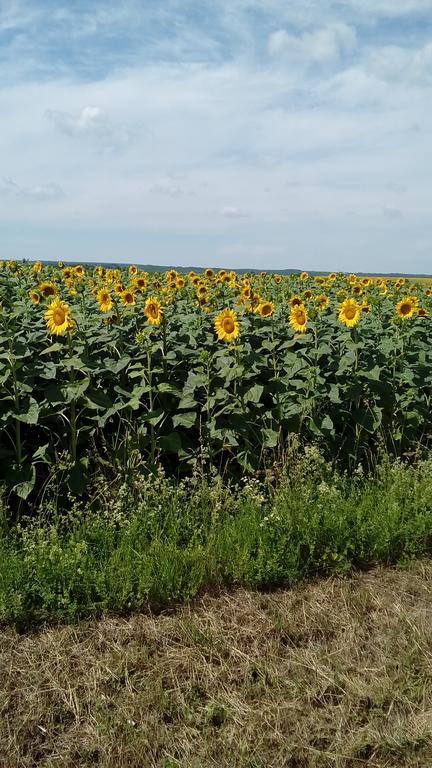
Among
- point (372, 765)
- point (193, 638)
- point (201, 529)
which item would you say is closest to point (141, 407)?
point (201, 529)

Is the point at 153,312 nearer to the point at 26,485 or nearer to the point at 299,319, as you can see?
the point at 299,319

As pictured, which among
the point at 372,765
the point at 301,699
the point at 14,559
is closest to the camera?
the point at 372,765

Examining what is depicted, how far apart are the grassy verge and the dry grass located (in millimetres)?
126

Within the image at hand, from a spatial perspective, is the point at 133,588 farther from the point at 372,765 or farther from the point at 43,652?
the point at 372,765

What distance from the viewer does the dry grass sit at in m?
2.55

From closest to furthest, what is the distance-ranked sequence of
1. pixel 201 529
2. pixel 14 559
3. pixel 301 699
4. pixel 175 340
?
pixel 301 699, pixel 14 559, pixel 201 529, pixel 175 340

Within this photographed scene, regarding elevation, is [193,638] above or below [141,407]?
below

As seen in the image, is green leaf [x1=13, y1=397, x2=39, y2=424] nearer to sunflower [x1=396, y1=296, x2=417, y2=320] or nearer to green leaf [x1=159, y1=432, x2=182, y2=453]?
green leaf [x1=159, y1=432, x2=182, y2=453]

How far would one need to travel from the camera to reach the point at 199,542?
12.5ft

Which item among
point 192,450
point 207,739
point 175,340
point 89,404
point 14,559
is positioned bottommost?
point 207,739

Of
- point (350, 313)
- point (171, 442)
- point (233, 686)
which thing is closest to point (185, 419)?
point (171, 442)

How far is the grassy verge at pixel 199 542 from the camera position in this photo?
3.38m

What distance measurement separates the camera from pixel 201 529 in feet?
12.7

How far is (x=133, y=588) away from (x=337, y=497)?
1484 mm
